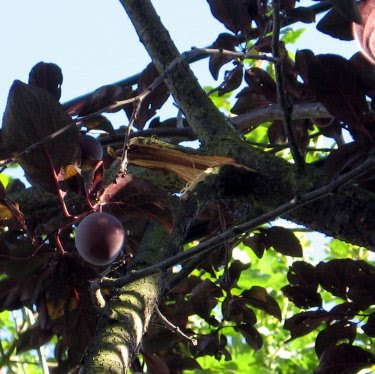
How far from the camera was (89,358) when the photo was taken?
107cm

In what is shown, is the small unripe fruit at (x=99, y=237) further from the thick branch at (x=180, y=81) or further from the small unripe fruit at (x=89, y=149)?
the thick branch at (x=180, y=81)

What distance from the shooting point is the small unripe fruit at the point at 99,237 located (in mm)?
1077

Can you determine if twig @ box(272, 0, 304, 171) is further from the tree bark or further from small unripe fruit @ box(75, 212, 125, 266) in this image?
small unripe fruit @ box(75, 212, 125, 266)

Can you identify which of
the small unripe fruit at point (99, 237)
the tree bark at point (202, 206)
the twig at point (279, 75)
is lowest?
the tree bark at point (202, 206)

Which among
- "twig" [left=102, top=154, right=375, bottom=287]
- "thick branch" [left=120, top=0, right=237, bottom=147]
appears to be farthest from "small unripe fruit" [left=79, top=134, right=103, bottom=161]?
"twig" [left=102, top=154, right=375, bottom=287]

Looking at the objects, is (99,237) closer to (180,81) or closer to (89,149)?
(89,149)

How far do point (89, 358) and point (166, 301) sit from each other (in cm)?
130

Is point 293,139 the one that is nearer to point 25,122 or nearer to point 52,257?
point 25,122

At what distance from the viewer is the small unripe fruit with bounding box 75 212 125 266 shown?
1077 millimetres

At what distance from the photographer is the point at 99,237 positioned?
1075mm

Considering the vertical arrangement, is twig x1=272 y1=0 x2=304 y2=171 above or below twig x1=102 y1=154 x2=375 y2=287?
above

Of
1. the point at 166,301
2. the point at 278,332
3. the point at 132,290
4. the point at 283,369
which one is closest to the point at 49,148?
the point at 132,290

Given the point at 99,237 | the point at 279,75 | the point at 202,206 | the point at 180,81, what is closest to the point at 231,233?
the point at 99,237

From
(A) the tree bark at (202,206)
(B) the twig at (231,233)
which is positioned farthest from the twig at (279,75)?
(B) the twig at (231,233)
